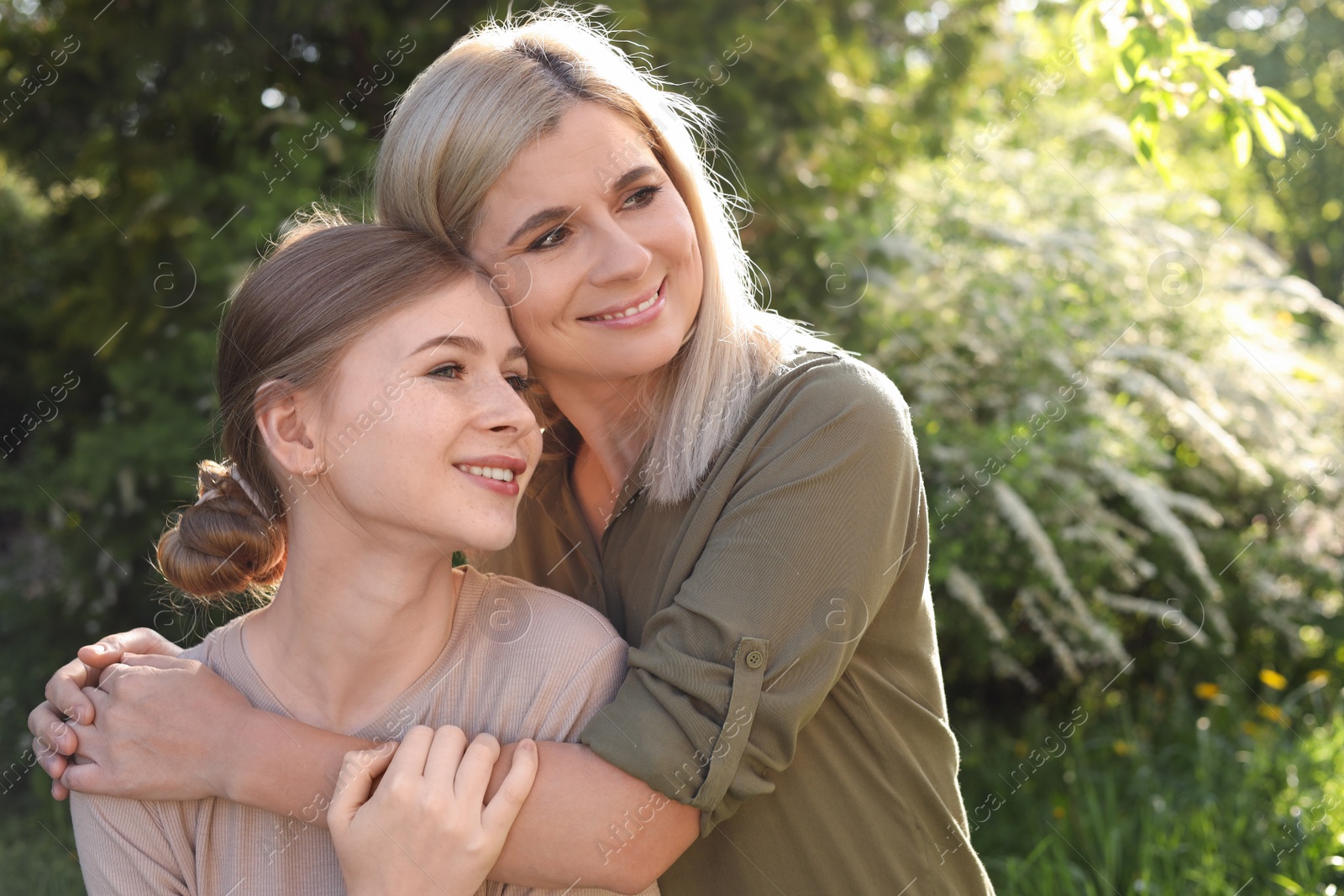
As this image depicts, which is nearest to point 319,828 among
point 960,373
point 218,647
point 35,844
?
point 218,647

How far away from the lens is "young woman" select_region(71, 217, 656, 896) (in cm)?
192

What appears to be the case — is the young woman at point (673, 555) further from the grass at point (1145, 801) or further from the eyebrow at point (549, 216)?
the grass at point (1145, 801)

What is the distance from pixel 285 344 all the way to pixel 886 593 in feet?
3.80

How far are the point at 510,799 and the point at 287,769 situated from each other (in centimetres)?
42

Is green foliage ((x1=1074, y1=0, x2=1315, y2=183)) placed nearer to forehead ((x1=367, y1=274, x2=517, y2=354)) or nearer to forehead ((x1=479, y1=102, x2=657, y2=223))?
forehead ((x1=479, y1=102, x2=657, y2=223))

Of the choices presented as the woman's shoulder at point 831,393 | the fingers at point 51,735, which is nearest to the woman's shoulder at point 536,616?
the woman's shoulder at point 831,393

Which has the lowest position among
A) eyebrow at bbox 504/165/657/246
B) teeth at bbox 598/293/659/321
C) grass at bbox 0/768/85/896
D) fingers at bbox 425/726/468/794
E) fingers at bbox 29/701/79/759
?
grass at bbox 0/768/85/896

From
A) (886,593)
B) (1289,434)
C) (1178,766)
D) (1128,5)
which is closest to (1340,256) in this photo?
(1289,434)

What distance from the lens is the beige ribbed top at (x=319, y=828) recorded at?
1999 mm

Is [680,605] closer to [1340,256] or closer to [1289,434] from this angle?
[1289,434]

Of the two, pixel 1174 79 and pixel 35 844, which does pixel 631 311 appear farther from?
pixel 35 844

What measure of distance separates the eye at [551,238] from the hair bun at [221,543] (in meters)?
0.76

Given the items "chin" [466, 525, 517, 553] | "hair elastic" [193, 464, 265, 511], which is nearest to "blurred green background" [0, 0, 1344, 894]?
"hair elastic" [193, 464, 265, 511]

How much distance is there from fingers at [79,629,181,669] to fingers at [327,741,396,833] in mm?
594
